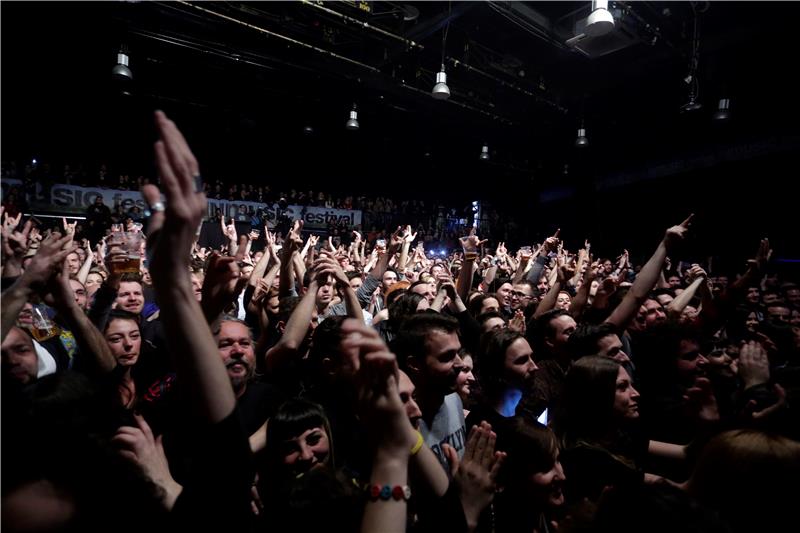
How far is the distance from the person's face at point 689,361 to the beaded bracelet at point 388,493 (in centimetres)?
221

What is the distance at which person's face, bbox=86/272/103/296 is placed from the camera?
12.2 feet

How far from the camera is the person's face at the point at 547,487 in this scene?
1.44m

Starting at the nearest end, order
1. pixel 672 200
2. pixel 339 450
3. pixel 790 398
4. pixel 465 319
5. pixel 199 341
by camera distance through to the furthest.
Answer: pixel 199 341
pixel 339 450
pixel 790 398
pixel 465 319
pixel 672 200

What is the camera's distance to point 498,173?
1589 centimetres

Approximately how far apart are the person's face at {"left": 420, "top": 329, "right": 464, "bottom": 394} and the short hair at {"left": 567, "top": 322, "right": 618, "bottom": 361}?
100 cm

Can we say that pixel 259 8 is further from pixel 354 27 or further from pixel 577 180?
pixel 577 180

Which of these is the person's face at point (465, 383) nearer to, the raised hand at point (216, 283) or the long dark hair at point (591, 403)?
the long dark hair at point (591, 403)

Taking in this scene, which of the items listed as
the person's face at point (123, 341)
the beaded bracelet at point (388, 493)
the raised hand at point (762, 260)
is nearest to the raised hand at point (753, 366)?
the raised hand at point (762, 260)

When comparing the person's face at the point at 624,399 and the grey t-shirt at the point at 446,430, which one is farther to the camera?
the person's face at the point at 624,399

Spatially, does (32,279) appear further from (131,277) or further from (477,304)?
(477,304)

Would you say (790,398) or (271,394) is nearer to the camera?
→ (790,398)

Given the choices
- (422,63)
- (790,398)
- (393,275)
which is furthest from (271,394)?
(422,63)

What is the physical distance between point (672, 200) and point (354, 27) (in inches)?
388

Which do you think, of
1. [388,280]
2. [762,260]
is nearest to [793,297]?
[762,260]
